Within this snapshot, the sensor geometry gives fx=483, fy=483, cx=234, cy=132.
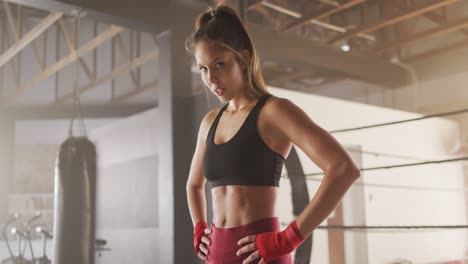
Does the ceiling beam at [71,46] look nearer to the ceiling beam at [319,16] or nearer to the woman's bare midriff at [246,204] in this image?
the ceiling beam at [319,16]

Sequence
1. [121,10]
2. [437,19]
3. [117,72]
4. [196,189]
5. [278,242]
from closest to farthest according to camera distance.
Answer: [278,242]
[196,189]
[121,10]
[437,19]
[117,72]

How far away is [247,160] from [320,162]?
0.17m

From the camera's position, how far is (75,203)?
3.52 metres

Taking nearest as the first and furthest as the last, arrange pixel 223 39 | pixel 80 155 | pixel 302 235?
pixel 302 235, pixel 223 39, pixel 80 155

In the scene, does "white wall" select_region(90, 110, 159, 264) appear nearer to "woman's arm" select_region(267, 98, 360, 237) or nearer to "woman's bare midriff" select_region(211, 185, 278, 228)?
"woman's bare midriff" select_region(211, 185, 278, 228)

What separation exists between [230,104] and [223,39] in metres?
0.19

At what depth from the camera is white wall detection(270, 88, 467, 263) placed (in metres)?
3.61

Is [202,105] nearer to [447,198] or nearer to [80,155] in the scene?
[80,155]


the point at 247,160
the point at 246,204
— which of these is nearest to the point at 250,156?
the point at 247,160

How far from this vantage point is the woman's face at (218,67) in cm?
119

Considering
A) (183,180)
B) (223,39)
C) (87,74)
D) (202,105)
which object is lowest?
(183,180)

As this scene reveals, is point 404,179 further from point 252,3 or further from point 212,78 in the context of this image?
point 212,78

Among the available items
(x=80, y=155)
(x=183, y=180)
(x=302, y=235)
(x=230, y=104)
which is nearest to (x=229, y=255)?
(x=302, y=235)

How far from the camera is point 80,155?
12.0 ft
